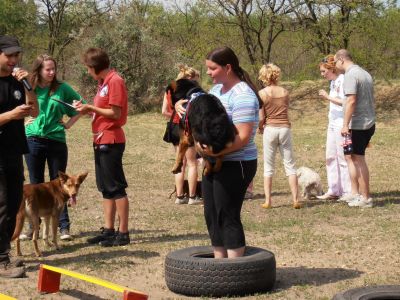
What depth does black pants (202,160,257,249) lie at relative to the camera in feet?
18.4

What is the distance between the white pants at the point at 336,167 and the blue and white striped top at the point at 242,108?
5.25m

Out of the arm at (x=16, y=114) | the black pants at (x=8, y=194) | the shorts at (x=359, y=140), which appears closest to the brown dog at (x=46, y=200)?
the black pants at (x=8, y=194)

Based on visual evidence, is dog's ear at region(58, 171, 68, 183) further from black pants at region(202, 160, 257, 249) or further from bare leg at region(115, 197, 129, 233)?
black pants at region(202, 160, 257, 249)

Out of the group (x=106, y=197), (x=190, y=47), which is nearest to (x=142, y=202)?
(x=106, y=197)

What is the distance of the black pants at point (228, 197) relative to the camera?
5.62 metres

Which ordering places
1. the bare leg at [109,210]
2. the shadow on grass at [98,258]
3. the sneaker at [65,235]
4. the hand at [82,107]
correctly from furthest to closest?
the sneaker at [65,235], the bare leg at [109,210], the hand at [82,107], the shadow on grass at [98,258]

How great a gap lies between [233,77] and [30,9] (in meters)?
39.1

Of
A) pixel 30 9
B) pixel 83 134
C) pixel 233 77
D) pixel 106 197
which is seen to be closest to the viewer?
pixel 233 77

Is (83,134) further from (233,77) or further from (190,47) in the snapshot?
(233,77)

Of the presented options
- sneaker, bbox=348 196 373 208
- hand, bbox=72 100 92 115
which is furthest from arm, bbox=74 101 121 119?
sneaker, bbox=348 196 373 208

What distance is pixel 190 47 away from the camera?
31641 millimetres

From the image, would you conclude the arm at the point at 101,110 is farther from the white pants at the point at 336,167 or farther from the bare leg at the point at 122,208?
the white pants at the point at 336,167

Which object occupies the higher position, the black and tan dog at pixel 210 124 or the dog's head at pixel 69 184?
the black and tan dog at pixel 210 124

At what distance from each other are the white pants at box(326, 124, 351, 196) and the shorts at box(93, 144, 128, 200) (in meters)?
4.27
